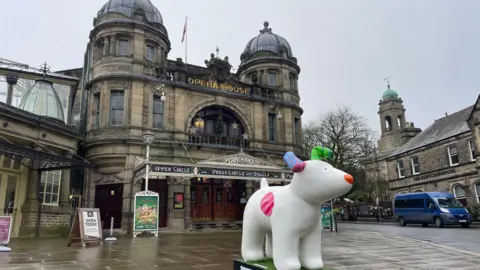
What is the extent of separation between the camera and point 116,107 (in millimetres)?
20500

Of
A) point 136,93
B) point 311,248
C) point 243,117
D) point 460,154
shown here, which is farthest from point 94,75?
point 460,154

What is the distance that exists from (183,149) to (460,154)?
936 inches

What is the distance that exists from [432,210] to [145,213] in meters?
18.1

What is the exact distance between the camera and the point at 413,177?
116ft

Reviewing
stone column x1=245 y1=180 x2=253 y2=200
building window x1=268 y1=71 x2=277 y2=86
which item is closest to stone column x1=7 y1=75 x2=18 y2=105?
stone column x1=245 y1=180 x2=253 y2=200

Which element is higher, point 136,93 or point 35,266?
point 136,93

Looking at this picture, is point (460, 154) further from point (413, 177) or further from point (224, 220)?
point (224, 220)

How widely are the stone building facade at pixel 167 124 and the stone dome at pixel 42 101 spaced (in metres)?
1.92

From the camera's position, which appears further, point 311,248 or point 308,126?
point 308,126

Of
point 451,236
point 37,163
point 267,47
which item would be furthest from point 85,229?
point 267,47

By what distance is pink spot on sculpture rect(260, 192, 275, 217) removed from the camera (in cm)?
414

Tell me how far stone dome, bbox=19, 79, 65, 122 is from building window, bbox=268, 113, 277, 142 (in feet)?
43.5

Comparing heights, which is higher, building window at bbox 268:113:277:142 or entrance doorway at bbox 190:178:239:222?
building window at bbox 268:113:277:142

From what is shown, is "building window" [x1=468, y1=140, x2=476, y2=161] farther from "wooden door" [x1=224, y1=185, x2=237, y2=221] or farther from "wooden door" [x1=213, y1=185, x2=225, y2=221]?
"wooden door" [x1=213, y1=185, x2=225, y2=221]
